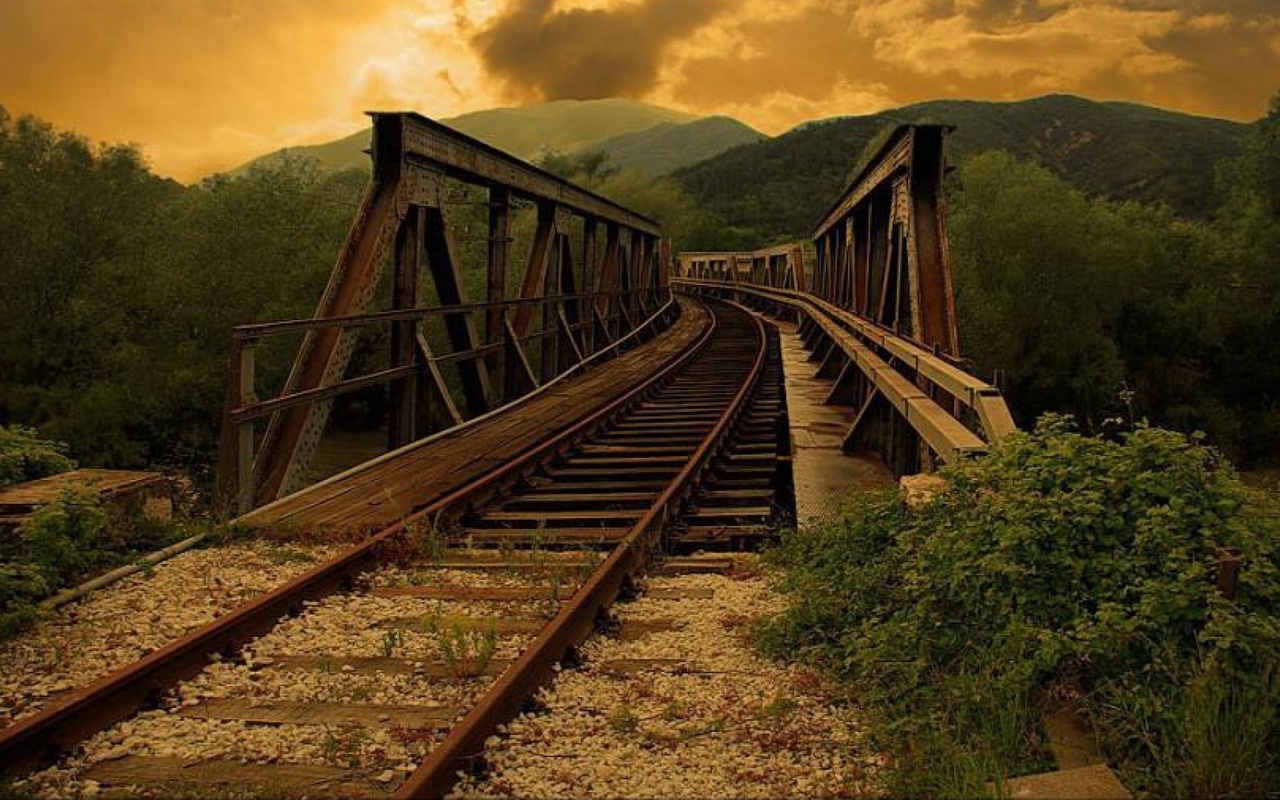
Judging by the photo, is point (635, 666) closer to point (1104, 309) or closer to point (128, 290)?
point (128, 290)

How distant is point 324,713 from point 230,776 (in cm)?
53

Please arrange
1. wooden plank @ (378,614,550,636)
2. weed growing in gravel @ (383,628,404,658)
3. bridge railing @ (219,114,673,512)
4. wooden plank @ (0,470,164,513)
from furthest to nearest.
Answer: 1. bridge railing @ (219,114,673,512)
2. wooden plank @ (0,470,164,513)
3. wooden plank @ (378,614,550,636)
4. weed growing in gravel @ (383,628,404,658)

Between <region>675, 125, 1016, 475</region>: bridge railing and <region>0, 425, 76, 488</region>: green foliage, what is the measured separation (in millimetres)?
5978

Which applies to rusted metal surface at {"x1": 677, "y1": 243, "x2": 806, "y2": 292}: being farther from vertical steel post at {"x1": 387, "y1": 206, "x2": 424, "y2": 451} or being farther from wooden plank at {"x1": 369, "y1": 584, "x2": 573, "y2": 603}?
wooden plank at {"x1": 369, "y1": 584, "x2": 573, "y2": 603}

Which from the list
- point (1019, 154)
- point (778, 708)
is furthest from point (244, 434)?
point (1019, 154)

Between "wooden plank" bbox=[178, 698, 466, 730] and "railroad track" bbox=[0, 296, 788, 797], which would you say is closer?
"railroad track" bbox=[0, 296, 788, 797]

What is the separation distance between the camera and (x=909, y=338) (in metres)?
8.72

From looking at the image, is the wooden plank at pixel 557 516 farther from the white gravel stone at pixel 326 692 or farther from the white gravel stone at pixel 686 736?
the white gravel stone at pixel 686 736

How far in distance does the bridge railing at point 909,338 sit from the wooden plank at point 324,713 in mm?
2749

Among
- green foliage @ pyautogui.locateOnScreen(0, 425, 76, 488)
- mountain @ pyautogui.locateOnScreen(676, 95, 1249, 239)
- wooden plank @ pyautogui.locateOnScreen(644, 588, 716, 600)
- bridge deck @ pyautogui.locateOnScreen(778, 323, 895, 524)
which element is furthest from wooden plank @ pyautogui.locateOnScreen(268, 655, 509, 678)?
mountain @ pyautogui.locateOnScreen(676, 95, 1249, 239)

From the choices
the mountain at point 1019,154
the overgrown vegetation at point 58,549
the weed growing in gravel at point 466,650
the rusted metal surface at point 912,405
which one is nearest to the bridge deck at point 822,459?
the rusted metal surface at point 912,405

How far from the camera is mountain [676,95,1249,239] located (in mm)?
119625

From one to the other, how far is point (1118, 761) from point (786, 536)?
323 centimetres

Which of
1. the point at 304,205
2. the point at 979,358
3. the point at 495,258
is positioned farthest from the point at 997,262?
the point at 495,258
